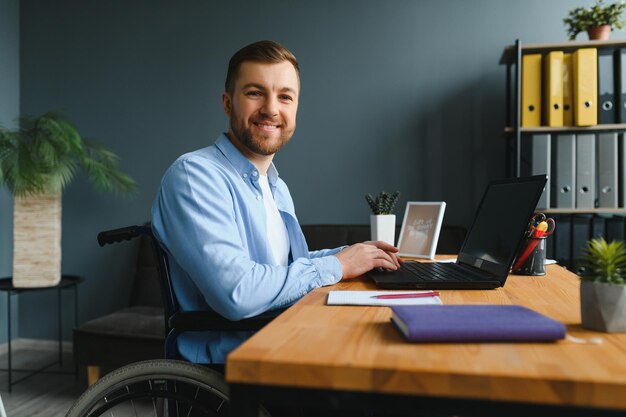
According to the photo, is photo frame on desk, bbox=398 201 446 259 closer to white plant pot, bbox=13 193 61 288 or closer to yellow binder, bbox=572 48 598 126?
yellow binder, bbox=572 48 598 126

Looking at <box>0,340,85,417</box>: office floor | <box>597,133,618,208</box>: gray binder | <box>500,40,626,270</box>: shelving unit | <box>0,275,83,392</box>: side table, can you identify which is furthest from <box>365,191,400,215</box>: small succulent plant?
<box>0,275,83,392</box>: side table

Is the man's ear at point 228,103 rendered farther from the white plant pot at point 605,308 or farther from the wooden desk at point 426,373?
the white plant pot at point 605,308

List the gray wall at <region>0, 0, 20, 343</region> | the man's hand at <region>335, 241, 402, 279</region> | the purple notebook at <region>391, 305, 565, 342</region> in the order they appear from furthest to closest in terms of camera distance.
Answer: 1. the gray wall at <region>0, 0, 20, 343</region>
2. the man's hand at <region>335, 241, 402, 279</region>
3. the purple notebook at <region>391, 305, 565, 342</region>

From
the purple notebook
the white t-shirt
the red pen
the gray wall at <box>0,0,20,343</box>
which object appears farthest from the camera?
the gray wall at <box>0,0,20,343</box>

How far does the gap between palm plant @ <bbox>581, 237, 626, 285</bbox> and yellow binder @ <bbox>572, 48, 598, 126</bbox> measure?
1.85m

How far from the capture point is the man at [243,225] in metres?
1.02

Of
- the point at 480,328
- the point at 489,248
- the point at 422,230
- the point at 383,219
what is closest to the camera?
the point at 480,328

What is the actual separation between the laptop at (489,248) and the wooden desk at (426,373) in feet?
1.44

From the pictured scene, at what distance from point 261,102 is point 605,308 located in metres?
0.95

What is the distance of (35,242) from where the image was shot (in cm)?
284

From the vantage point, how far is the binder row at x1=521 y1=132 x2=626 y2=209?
2.41 meters

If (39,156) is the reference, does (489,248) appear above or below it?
below

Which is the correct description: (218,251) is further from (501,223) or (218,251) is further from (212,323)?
(501,223)

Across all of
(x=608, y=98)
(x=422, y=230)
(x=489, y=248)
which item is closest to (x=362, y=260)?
(x=489, y=248)
